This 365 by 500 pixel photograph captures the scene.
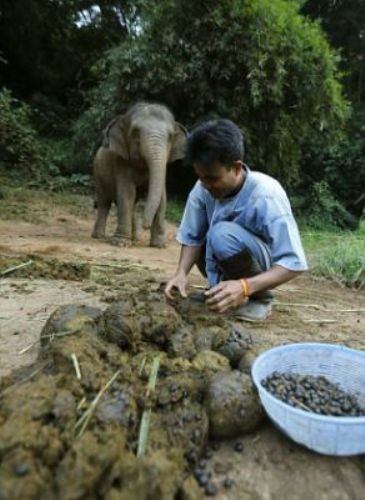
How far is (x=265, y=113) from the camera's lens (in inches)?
405

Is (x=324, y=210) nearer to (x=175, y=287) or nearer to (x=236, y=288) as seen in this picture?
(x=175, y=287)

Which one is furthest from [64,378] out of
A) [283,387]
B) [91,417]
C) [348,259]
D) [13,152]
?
[13,152]

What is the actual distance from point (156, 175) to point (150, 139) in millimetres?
513

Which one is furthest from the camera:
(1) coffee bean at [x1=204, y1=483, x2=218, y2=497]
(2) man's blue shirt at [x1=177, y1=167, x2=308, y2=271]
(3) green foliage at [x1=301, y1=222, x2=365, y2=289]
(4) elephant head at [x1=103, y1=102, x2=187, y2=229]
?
(4) elephant head at [x1=103, y1=102, x2=187, y2=229]

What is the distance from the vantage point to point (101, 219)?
7.41 m

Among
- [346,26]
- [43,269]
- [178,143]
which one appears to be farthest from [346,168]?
[43,269]

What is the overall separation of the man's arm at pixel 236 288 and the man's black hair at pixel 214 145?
1.97ft

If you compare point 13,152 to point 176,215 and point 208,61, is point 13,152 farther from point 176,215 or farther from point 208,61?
point 208,61

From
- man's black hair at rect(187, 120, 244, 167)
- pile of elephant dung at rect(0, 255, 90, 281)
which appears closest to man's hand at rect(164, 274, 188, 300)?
man's black hair at rect(187, 120, 244, 167)

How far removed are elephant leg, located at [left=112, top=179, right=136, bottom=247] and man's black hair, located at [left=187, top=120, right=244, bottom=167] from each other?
4281 mm

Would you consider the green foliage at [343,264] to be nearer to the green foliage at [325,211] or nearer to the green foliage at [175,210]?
the green foliage at [175,210]

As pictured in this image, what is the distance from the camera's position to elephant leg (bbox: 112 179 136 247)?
676 centimetres

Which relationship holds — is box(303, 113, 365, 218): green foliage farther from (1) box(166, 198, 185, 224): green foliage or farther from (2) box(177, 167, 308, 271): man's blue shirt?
(2) box(177, 167, 308, 271): man's blue shirt

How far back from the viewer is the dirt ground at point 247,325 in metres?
1.67
